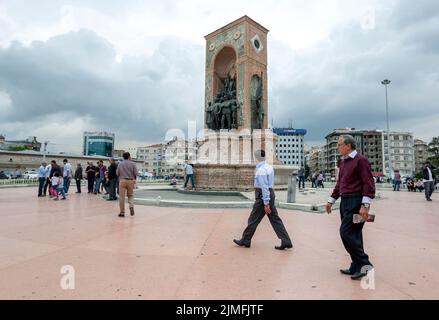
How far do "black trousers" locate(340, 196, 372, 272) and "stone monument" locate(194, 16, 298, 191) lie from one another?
11.3 meters

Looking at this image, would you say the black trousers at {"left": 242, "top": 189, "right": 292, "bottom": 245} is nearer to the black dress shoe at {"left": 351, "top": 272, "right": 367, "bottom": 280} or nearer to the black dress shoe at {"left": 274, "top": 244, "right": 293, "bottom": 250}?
the black dress shoe at {"left": 274, "top": 244, "right": 293, "bottom": 250}

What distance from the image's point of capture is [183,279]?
111 inches

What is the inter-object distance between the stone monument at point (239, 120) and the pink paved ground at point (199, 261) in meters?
8.66

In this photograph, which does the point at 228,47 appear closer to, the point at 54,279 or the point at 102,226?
the point at 102,226

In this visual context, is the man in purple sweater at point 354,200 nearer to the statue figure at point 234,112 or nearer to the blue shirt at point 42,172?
the blue shirt at point 42,172

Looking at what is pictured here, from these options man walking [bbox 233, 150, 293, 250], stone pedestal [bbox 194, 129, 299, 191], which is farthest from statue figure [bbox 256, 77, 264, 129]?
man walking [bbox 233, 150, 293, 250]

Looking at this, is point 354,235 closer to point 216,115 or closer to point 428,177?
point 428,177

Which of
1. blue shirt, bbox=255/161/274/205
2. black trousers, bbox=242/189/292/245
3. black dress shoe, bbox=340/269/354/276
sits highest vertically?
blue shirt, bbox=255/161/274/205

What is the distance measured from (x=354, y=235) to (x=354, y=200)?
387 mm

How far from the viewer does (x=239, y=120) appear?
1645 cm

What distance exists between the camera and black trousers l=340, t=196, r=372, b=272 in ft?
9.80

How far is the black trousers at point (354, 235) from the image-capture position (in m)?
2.99

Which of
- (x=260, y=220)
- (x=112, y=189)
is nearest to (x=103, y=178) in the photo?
(x=112, y=189)
